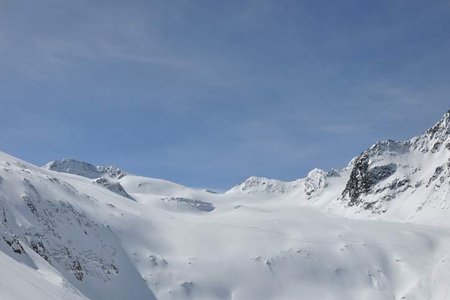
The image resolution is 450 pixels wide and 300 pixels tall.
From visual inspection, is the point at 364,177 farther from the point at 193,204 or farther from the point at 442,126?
the point at 193,204

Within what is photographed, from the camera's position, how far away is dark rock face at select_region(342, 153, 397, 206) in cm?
13800

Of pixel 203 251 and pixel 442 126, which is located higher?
pixel 442 126

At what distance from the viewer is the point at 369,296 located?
6150cm

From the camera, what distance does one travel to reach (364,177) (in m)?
141

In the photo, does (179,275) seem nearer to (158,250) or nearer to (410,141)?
(158,250)

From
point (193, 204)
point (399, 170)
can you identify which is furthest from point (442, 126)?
point (193, 204)

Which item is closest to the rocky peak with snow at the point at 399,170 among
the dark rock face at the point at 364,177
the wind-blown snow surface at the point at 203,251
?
the dark rock face at the point at 364,177

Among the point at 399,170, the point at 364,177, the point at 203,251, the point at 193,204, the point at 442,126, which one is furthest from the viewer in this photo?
the point at 193,204

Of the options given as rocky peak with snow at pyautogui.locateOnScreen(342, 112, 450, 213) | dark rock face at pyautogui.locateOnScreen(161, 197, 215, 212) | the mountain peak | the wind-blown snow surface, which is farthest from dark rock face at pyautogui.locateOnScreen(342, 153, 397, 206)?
the wind-blown snow surface

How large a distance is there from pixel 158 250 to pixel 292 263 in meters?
16.1

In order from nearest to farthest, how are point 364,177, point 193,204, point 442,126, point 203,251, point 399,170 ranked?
point 203,251 < point 399,170 < point 442,126 < point 364,177 < point 193,204

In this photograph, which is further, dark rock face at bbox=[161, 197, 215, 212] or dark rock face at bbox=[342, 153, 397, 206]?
dark rock face at bbox=[161, 197, 215, 212]

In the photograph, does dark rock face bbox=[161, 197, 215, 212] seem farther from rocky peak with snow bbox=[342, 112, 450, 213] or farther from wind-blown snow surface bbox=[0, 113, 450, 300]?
wind-blown snow surface bbox=[0, 113, 450, 300]

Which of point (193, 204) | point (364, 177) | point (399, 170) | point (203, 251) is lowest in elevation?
→ point (203, 251)
